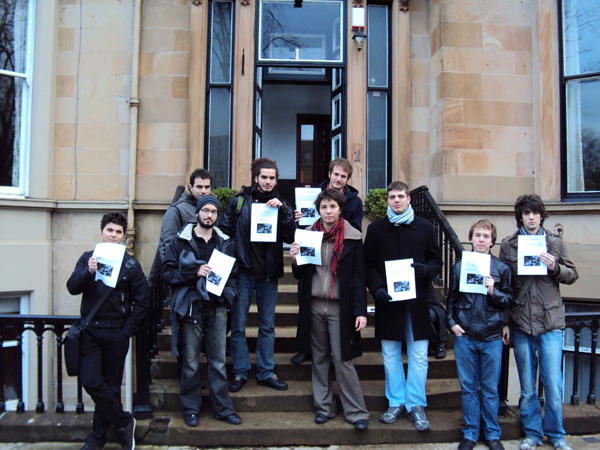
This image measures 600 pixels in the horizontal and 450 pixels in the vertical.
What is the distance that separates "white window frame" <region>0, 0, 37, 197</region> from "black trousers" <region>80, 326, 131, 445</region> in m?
3.94

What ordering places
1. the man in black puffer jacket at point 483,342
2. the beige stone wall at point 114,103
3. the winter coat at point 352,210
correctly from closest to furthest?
1. the man in black puffer jacket at point 483,342
2. the winter coat at point 352,210
3. the beige stone wall at point 114,103

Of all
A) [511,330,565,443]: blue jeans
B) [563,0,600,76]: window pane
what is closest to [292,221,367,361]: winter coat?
[511,330,565,443]: blue jeans

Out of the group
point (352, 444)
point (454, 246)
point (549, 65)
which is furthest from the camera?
point (549, 65)

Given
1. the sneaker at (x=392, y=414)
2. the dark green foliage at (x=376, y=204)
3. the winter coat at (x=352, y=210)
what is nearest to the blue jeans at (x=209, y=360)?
the sneaker at (x=392, y=414)

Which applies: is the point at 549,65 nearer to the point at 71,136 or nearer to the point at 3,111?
the point at 71,136

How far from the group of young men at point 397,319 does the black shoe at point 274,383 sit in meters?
0.47

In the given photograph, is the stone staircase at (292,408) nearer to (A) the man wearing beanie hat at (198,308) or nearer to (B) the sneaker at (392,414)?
(B) the sneaker at (392,414)

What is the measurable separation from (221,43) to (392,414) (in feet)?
19.3

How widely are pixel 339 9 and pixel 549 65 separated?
326cm

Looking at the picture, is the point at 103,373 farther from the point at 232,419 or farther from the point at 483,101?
the point at 483,101

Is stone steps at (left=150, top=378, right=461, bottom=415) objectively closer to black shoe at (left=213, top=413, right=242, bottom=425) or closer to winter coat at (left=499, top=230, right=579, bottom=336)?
black shoe at (left=213, top=413, right=242, bottom=425)

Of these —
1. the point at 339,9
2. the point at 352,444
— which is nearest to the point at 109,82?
the point at 339,9

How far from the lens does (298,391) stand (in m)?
4.21

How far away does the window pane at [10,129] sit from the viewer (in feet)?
20.9
